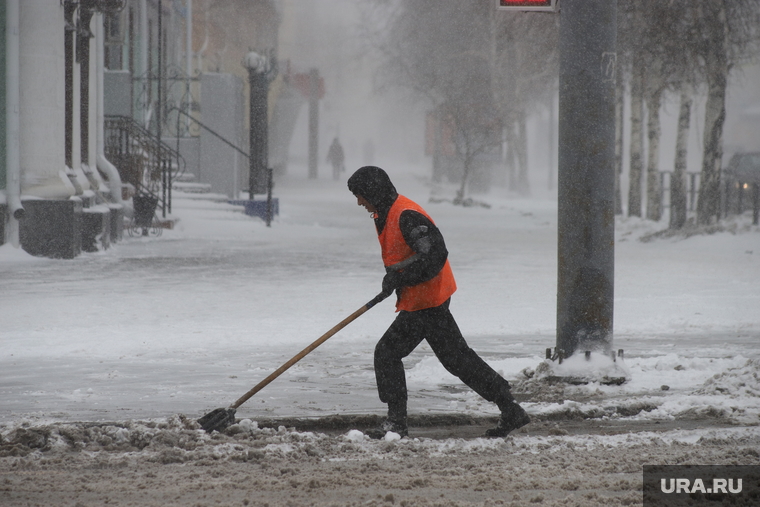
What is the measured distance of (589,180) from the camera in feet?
22.1

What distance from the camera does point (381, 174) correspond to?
527 centimetres

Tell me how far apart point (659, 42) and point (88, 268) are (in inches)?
465

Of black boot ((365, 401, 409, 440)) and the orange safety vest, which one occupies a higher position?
the orange safety vest

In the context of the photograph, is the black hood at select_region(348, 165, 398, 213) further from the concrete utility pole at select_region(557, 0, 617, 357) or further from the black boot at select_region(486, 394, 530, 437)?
the concrete utility pole at select_region(557, 0, 617, 357)

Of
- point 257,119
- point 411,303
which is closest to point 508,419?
point 411,303

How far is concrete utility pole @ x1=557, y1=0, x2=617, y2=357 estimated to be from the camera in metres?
6.74

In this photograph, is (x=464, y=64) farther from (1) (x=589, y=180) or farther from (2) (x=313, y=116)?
(1) (x=589, y=180)

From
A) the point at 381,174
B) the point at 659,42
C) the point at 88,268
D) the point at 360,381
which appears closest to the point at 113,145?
the point at 88,268

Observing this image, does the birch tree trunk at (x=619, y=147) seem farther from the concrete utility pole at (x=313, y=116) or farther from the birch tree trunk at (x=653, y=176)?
the concrete utility pole at (x=313, y=116)

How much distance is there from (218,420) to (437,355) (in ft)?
3.99

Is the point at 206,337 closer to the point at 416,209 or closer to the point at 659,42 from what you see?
the point at 416,209

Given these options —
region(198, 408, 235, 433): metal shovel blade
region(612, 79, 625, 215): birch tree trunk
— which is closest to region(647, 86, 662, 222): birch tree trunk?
region(612, 79, 625, 215): birch tree trunk

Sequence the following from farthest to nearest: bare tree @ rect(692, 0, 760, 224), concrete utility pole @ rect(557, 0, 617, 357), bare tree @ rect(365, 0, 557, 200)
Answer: bare tree @ rect(365, 0, 557, 200)
bare tree @ rect(692, 0, 760, 224)
concrete utility pole @ rect(557, 0, 617, 357)

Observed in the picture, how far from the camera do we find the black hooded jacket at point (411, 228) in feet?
16.8
